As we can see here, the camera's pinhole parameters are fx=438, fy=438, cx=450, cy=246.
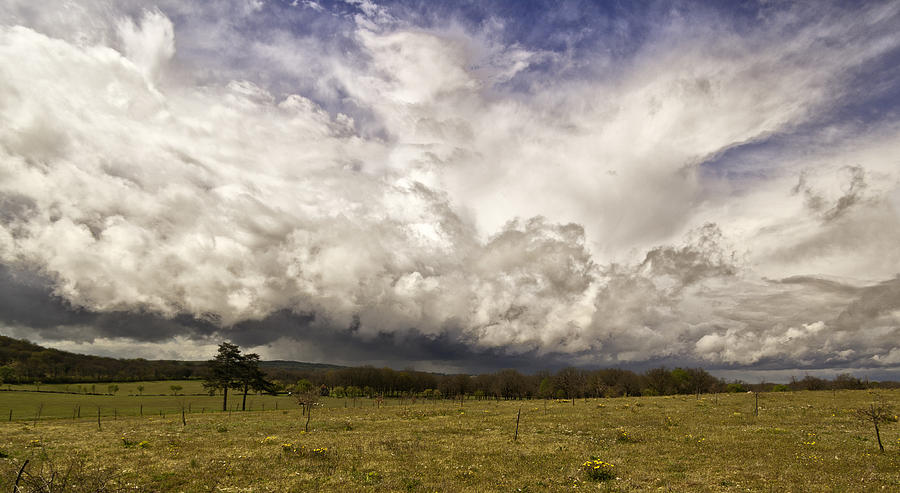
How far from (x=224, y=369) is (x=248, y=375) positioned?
525 cm

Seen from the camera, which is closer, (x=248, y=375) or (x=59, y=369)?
(x=248, y=375)

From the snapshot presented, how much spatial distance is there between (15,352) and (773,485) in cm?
25539

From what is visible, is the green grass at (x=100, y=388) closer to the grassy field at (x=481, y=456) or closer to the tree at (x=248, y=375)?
the tree at (x=248, y=375)

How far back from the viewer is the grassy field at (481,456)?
21469 millimetres

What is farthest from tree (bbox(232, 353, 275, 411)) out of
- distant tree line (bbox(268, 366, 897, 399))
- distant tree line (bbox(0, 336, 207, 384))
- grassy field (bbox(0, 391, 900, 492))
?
distant tree line (bbox(0, 336, 207, 384))

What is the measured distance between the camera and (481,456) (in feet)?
93.9

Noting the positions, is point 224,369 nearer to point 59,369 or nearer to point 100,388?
point 100,388

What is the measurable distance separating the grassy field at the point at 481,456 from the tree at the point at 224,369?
1960 inches

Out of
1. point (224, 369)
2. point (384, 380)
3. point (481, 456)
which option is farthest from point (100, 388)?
point (481, 456)

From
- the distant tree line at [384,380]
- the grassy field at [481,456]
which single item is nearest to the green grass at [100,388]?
the distant tree line at [384,380]

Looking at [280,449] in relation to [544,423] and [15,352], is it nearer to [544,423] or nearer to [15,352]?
[544,423]

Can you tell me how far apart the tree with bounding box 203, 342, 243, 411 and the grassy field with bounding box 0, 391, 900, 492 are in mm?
49792

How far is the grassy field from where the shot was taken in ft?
70.4

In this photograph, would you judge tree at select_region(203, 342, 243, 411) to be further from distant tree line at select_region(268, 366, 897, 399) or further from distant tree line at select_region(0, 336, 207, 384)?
distant tree line at select_region(0, 336, 207, 384)
